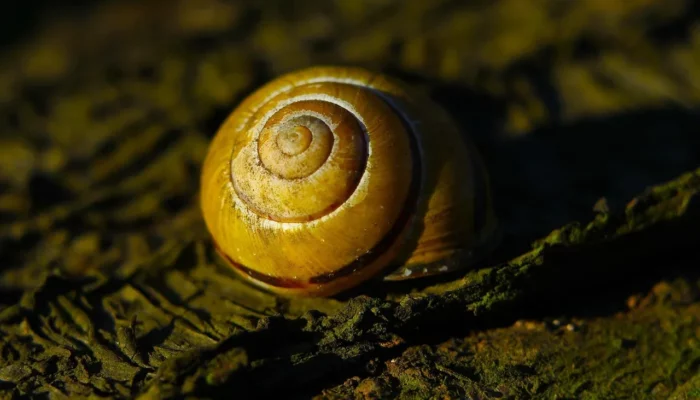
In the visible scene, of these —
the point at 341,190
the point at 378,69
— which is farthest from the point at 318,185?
the point at 378,69

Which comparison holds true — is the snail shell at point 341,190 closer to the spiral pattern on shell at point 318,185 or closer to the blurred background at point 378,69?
the spiral pattern on shell at point 318,185

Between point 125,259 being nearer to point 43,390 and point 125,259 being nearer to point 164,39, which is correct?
point 43,390

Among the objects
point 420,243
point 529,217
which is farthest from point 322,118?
point 529,217

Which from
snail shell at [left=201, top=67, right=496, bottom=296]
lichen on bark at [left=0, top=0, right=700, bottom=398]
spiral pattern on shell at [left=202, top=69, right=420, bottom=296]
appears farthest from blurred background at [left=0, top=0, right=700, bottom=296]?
spiral pattern on shell at [left=202, top=69, right=420, bottom=296]

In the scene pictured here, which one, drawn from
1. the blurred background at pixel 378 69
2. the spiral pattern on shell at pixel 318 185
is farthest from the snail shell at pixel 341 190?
the blurred background at pixel 378 69

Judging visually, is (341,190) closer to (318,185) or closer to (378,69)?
(318,185)

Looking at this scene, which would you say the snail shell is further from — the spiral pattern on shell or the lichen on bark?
the lichen on bark
